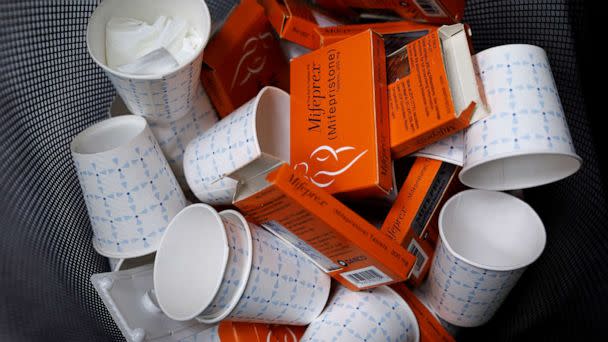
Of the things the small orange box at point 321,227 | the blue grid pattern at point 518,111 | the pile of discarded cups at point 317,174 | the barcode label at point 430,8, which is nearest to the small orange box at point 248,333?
the pile of discarded cups at point 317,174

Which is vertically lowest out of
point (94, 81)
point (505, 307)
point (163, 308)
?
point (505, 307)

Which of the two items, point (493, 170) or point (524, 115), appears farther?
point (493, 170)

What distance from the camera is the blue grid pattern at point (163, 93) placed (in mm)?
623

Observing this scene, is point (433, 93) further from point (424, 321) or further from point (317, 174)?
point (424, 321)

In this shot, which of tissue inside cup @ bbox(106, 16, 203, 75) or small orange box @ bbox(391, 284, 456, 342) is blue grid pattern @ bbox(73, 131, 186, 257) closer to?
tissue inside cup @ bbox(106, 16, 203, 75)

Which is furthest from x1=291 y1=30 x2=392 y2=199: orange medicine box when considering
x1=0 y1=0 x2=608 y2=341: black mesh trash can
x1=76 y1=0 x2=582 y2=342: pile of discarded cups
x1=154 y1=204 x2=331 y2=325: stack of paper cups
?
x1=0 y1=0 x2=608 y2=341: black mesh trash can

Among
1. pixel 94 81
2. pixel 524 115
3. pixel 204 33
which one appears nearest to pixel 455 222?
pixel 524 115

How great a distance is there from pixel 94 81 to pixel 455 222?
1.83 ft

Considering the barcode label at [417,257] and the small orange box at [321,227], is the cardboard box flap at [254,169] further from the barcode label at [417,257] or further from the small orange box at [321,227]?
the barcode label at [417,257]

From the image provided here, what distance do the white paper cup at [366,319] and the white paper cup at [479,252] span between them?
6cm

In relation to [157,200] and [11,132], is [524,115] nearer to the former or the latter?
[157,200]

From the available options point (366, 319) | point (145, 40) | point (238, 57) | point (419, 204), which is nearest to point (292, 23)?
point (238, 57)

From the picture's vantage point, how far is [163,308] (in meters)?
0.61

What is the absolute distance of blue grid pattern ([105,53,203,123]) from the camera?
2.04 ft
